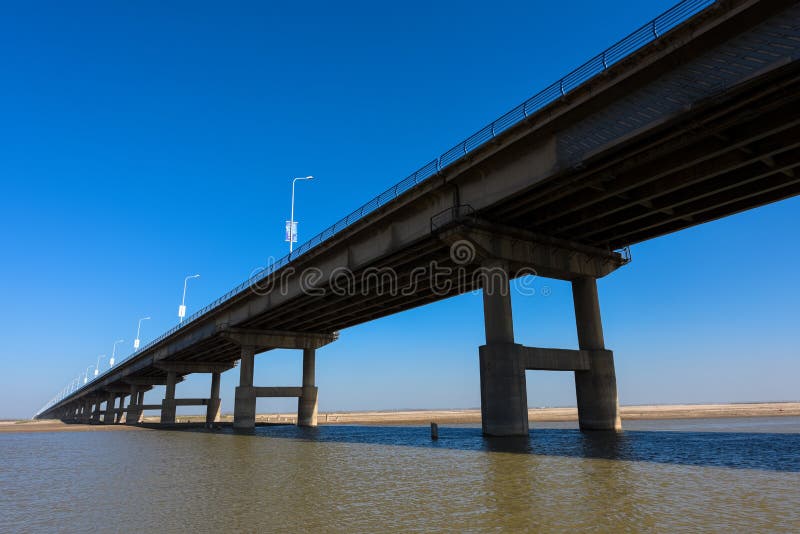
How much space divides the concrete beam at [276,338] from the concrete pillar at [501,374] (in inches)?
1464

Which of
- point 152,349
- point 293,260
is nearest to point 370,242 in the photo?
point 293,260

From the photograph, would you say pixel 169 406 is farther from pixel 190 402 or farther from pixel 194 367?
pixel 194 367

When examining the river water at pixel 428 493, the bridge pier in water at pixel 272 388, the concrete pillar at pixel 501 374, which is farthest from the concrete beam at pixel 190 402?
the concrete pillar at pixel 501 374

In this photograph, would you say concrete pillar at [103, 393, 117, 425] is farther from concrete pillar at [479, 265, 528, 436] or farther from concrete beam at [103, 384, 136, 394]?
concrete pillar at [479, 265, 528, 436]

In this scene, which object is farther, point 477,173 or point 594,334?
point 594,334

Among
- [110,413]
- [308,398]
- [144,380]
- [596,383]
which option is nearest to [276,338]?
[308,398]

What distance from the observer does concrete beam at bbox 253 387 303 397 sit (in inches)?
2149

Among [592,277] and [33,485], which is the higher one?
[592,277]

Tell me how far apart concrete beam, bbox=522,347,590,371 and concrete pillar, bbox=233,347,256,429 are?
34.5 metres

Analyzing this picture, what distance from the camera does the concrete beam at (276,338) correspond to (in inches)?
2223

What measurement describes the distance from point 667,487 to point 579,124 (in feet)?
50.2

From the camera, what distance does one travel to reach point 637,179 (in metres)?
22.8

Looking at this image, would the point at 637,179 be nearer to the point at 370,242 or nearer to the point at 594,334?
the point at 594,334

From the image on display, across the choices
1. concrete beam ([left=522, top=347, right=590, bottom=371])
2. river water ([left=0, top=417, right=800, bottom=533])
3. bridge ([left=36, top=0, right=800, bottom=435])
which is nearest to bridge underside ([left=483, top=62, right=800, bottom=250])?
bridge ([left=36, top=0, right=800, bottom=435])
